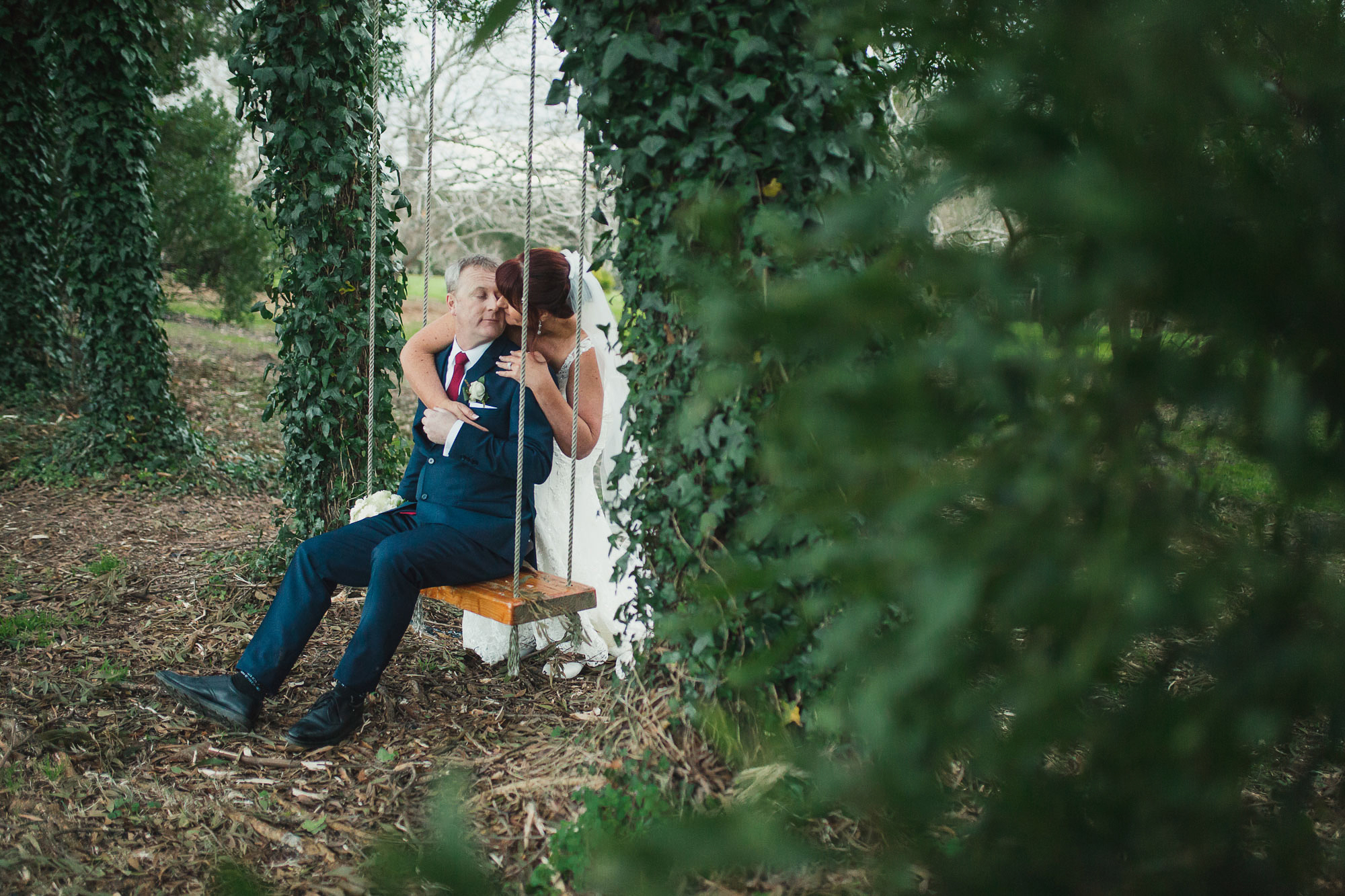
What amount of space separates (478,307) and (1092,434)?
9.58 feet

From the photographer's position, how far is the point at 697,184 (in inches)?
84.9

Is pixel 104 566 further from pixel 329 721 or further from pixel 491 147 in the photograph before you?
pixel 491 147

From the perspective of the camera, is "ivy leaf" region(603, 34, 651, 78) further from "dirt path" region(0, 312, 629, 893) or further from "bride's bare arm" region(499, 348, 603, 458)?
"dirt path" region(0, 312, 629, 893)

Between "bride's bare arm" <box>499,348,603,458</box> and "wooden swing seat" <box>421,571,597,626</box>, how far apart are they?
531 millimetres

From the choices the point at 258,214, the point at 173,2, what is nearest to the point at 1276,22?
the point at 173,2

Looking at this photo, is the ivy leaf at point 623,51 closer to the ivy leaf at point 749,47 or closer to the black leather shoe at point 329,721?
the ivy leaf at point 749,47

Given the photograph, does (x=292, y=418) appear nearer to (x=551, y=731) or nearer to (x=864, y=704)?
(x=551, y=731)

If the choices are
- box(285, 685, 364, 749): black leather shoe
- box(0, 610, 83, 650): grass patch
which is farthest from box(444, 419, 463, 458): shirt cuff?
box(0, 610, 83, 650): grass patch

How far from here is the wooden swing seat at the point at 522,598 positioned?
2938 millimetres

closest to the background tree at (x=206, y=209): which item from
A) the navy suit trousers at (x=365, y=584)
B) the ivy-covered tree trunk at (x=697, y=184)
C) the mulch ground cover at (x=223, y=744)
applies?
the mulch ground cover at (x=223, y=744)

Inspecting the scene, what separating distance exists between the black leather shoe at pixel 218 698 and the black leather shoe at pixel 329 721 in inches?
6.1

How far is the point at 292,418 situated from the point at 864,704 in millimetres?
4000

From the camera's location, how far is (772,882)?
2.02 metres

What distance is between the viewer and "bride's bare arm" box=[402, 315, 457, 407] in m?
3.61
